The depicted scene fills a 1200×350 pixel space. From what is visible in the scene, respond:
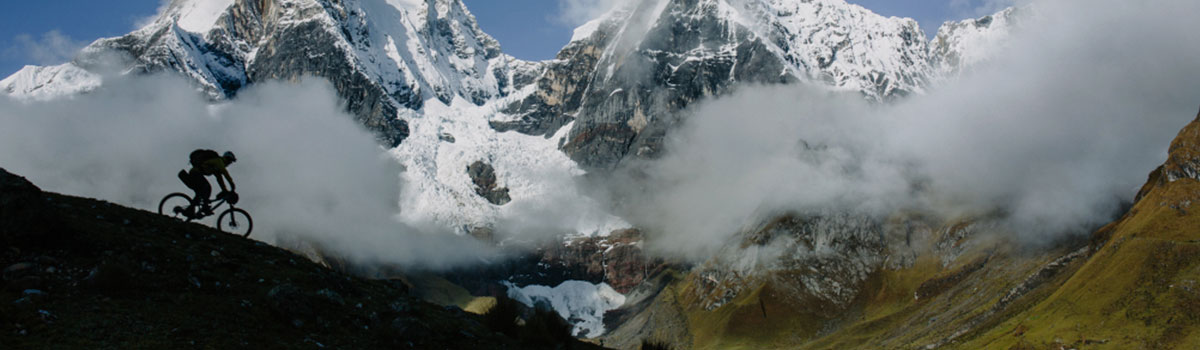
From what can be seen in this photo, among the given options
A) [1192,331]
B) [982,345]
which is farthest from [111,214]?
[982,345]

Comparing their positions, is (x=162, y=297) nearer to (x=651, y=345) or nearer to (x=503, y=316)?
(x=503, y=316)

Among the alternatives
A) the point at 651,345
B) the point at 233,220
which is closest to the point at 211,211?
the point at 233,220

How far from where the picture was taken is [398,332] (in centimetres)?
1977

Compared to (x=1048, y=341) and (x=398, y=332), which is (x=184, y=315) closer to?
(x=398, y=332)

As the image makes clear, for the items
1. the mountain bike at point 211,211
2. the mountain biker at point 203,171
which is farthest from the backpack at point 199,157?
the mountain bike at point 211,211

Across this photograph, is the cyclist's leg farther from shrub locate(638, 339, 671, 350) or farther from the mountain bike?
shrub locate(638, 339, 671, 350)

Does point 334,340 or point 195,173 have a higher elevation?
point 195,173

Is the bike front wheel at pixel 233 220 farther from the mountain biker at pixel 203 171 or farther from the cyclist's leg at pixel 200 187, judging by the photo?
the mountain biker at pixel 203 171

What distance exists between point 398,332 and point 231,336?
4.56 metres

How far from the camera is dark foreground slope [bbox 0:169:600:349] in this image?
592 inches

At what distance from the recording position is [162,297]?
17422 millimetres

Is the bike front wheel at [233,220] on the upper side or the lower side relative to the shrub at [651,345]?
upper

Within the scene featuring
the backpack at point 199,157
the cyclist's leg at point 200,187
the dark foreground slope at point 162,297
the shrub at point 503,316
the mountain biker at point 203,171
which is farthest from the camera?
the cyclist's leg at point 200,187

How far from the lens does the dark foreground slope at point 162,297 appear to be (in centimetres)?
1504
